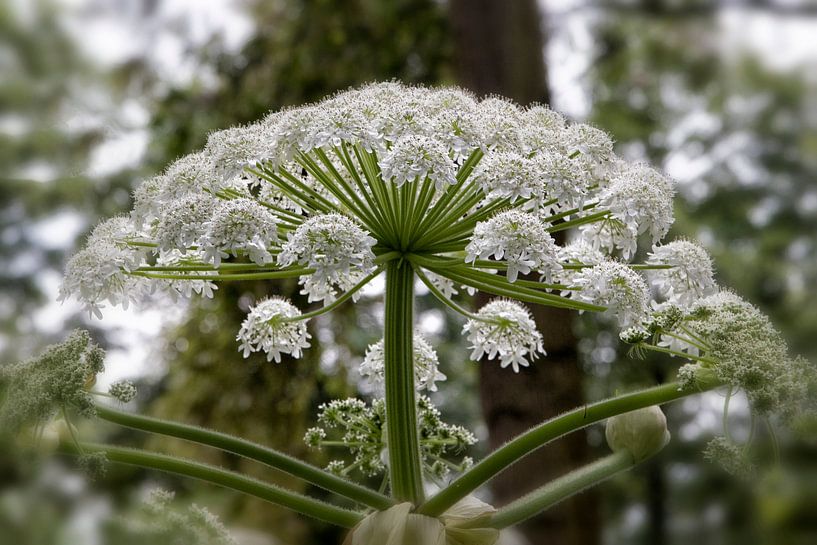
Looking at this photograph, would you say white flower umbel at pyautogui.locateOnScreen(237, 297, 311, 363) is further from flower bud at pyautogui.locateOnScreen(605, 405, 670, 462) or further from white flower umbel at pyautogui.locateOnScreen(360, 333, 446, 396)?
flower bud at pyautogui.locateOnScreen(605, 405, 670, 462)

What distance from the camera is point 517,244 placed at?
0.64 metres

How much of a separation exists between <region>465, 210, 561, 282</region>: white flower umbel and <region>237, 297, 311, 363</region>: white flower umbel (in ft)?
0.74

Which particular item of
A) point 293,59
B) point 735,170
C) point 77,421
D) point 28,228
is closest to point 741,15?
point 735,170

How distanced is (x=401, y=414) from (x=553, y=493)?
5.4 inches

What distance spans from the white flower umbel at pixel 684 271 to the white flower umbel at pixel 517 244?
0.15m

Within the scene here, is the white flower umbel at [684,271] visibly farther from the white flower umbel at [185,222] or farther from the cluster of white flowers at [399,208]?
the white flower umbel at [185,222]

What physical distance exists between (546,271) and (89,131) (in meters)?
2.78

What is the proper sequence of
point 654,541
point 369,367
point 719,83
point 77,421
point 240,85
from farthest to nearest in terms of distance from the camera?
A: point 654,541
point 719,83
point 240,85
point 369,367
point 77,421

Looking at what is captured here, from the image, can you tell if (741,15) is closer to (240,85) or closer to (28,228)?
(240,85)

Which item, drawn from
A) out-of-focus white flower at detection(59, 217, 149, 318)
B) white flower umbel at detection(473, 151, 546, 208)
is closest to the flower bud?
white flower umbel at detection(473, 151, 546, 208)

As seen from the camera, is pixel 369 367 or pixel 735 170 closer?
pixel 369 367

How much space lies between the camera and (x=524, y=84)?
1.83 meters

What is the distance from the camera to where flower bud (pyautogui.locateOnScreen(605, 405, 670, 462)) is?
719 mm

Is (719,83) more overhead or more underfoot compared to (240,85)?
more overhead
